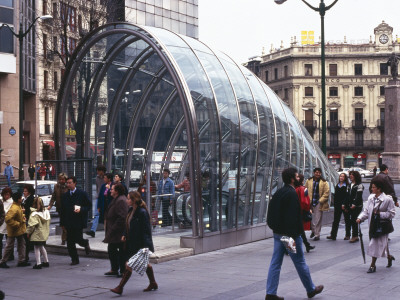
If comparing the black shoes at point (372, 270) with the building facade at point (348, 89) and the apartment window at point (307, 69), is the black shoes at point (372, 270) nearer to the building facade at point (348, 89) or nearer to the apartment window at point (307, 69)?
the building facade at point (348, 89)

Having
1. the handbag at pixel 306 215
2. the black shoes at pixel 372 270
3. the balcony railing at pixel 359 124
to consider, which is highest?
the balcony railing at pixel 359 124

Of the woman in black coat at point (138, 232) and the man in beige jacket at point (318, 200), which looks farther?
the man in beige jacket at point (318, 200)

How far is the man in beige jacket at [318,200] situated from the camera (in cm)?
1557

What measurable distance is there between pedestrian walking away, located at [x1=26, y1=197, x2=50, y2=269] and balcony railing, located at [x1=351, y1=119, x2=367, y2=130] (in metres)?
76.6

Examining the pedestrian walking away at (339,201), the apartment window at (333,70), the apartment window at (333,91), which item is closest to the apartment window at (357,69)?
the apartment window at (333,70)

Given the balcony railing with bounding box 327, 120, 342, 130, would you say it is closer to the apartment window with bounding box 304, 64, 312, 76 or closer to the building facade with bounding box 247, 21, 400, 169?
the building facade with bounding box 247, 21, 400, 169

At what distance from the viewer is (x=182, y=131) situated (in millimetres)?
18562

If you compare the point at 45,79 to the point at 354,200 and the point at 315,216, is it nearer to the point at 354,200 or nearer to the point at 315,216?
the point at 315,216

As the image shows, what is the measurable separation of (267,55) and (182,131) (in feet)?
246

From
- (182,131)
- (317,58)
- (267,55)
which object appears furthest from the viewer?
(267,55)

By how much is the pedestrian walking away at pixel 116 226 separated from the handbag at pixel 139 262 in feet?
4.60

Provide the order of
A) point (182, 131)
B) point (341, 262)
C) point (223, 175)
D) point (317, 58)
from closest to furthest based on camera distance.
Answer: point (341, 262) → point (223, 175) → point (182, 131) → point (317, 58)

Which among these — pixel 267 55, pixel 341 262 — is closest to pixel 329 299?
pixel 341 262

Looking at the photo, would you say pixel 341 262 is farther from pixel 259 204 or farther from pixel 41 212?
pixel 41 212
